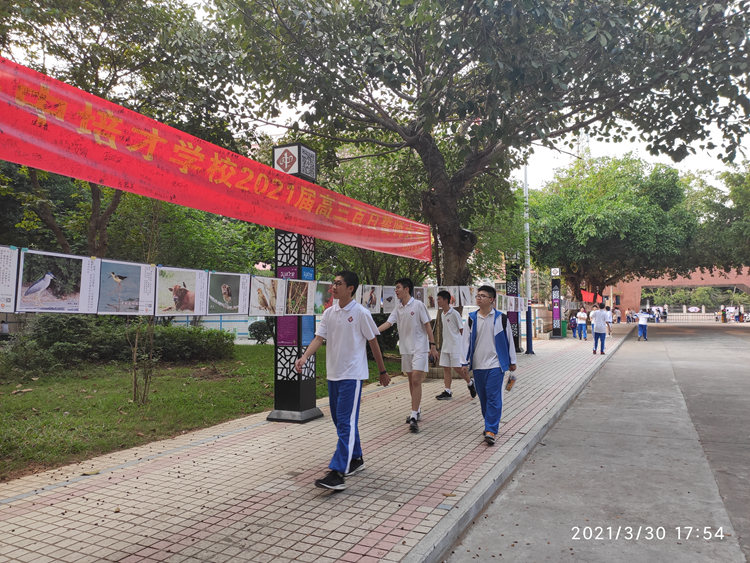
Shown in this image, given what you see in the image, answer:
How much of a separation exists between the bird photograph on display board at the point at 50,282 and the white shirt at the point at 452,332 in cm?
571

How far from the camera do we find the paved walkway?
343 cm

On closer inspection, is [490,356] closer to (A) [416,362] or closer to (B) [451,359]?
(A) [416,362]

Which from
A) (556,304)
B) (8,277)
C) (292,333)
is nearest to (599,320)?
(556,304)

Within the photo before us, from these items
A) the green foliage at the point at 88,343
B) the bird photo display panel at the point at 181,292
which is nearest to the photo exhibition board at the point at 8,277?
the bird photo display panel at the point at 181,292

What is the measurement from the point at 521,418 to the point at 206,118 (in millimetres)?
7989

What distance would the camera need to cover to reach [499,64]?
7.00 metres

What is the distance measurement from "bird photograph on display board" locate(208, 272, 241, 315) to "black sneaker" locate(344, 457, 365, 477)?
6.31ft

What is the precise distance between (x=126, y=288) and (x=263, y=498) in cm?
205

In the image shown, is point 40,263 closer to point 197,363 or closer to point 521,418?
point 521,418

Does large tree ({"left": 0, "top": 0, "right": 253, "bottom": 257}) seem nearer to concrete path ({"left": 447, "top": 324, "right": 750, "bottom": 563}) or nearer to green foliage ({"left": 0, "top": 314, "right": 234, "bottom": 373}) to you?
green foliage ({"left": 0, "top": 314, "right": 234, "bottom": 373})

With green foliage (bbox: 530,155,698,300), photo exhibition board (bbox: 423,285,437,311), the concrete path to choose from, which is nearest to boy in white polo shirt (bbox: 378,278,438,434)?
the concrete path

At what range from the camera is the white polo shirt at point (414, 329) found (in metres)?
7.05

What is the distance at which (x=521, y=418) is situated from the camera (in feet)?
24.4

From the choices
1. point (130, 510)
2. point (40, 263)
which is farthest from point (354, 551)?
point (40, 263)
